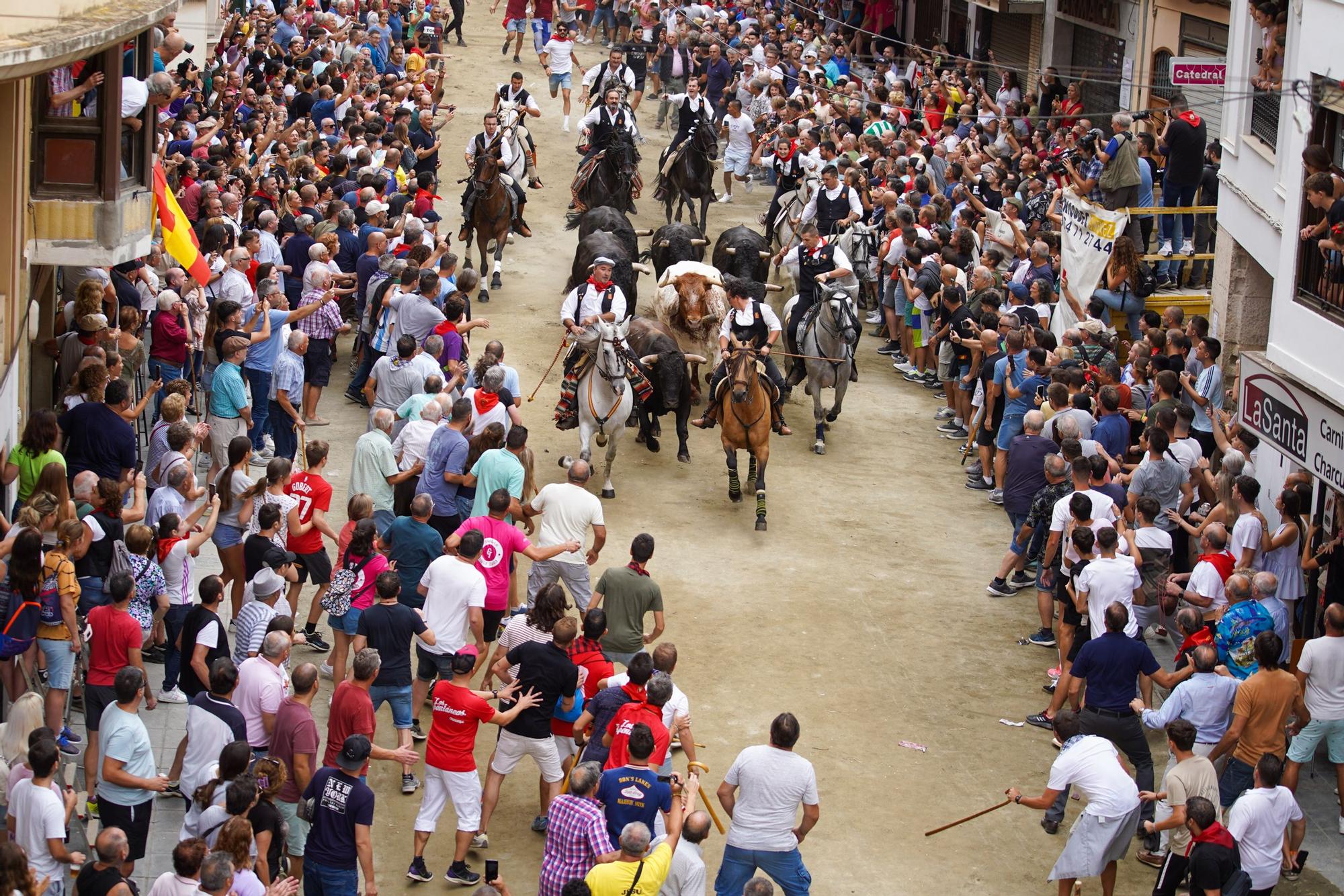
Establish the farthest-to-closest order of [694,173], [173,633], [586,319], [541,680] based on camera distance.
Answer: [694,173]
[586,319]
[173,633]
[541,680]

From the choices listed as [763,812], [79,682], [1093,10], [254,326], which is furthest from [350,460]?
[1093,10]

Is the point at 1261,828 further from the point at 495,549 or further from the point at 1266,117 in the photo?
the point at 1266,117

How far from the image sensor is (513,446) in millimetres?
Answer: 12695

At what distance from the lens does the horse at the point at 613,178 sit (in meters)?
22.9

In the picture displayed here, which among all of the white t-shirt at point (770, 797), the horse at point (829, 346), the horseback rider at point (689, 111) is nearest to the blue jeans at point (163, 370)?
the horse at point (829, 346)

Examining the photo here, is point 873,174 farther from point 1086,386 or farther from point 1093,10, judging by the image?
point 1086,386

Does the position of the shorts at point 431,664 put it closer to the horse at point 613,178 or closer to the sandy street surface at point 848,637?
the sandy street surface at point 848,637

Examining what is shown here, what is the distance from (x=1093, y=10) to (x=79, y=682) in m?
19.8

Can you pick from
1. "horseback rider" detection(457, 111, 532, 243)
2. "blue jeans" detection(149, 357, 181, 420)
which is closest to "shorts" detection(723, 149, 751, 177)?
"horseback rider" detection(457, 111, 532, 243)

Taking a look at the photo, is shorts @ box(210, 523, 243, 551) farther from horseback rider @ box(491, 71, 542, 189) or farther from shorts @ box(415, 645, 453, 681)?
horseback rider @ box(491, 71, 542, 189)

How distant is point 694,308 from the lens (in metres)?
18.3

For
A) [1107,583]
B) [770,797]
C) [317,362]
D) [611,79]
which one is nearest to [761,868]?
[770,797]

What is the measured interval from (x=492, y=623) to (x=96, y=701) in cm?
318

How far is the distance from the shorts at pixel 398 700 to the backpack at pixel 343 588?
683 millimetres
